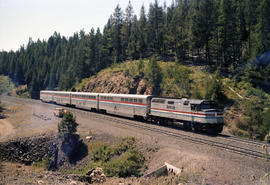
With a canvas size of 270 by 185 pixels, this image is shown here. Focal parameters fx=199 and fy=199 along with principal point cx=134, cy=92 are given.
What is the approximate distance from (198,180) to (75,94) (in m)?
40.6

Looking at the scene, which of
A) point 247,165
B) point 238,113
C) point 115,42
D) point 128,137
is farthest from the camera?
point 115,42

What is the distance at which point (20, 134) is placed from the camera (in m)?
28.9

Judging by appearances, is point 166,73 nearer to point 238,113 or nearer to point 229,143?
point 238,113

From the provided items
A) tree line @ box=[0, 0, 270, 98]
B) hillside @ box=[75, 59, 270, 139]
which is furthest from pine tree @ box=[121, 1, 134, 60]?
hillside @ box=[75, 59, 270, 139]

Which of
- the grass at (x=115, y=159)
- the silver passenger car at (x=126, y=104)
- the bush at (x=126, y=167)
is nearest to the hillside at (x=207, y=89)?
the silver passenger car at (x=126, y=104)

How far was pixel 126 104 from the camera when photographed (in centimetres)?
3234

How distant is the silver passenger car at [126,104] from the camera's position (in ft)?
95.5

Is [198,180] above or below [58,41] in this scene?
below

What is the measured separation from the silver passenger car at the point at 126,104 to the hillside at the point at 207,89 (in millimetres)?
9501

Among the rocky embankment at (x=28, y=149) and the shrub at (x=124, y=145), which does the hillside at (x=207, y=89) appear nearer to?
the shrub at (x=124, y=145)

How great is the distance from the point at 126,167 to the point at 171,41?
50.9 meters

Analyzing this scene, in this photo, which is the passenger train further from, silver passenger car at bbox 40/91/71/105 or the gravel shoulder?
silver passenger car at bbox 40/91/71/105

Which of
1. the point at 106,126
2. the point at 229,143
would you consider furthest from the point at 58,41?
the point at 229,143

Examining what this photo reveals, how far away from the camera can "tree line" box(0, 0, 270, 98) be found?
141ft
